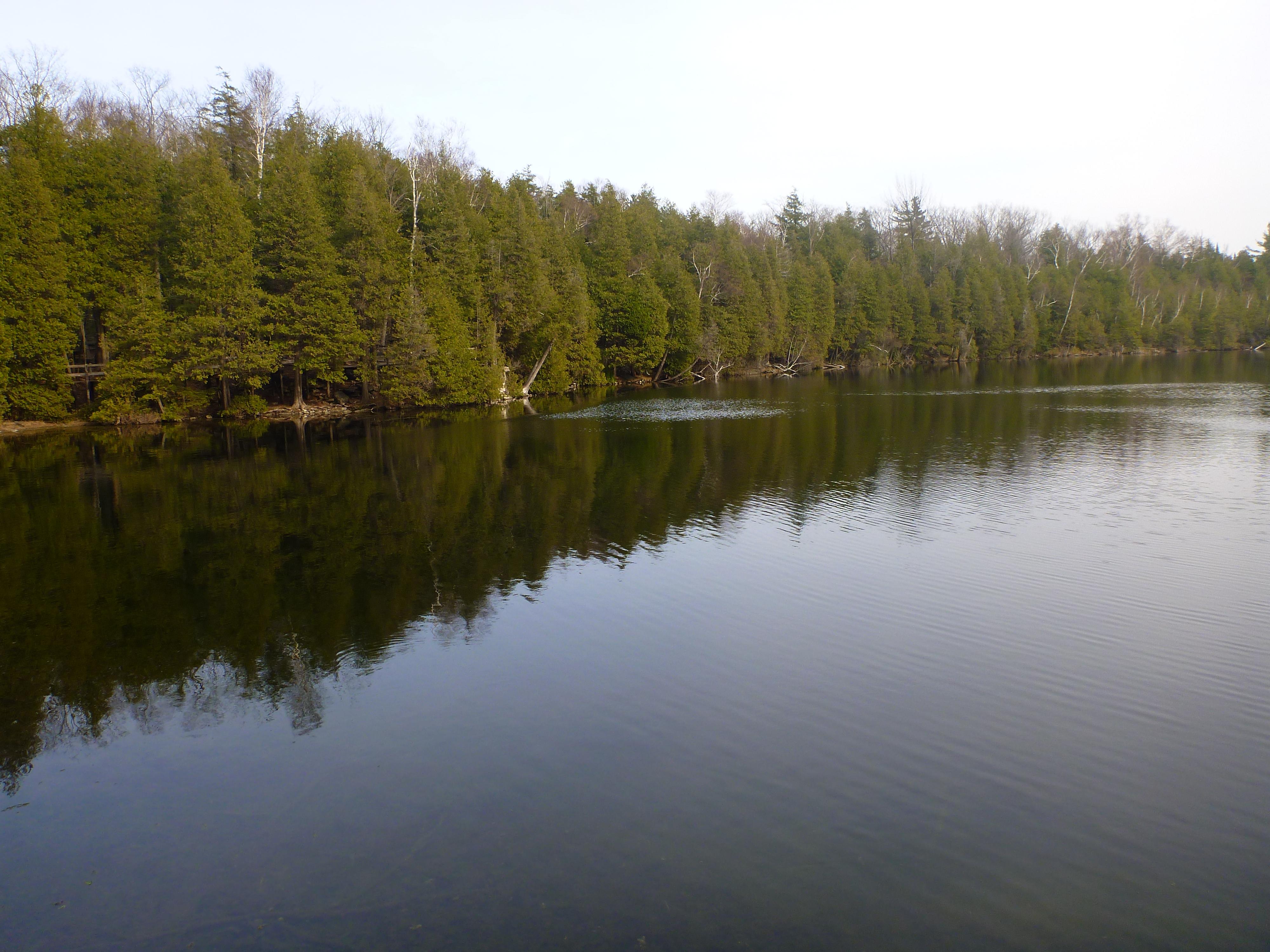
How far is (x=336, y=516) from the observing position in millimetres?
18016

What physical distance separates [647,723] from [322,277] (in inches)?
1489

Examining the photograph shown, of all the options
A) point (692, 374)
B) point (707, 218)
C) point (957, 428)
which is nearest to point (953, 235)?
point (707, 218)

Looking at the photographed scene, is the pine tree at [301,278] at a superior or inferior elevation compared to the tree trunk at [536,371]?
superior

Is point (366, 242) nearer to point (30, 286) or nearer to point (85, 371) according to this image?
point (30, 286)

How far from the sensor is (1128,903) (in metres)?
5.26

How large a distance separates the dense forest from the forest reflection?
4875 mm

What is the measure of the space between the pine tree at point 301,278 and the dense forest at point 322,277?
0.43 feet

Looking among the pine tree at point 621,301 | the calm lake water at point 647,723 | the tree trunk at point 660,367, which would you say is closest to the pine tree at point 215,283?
the calm lake water at point 647,723

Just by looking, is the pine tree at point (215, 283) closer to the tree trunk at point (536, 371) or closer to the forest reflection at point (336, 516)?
the forest reflection at point (336, 516)

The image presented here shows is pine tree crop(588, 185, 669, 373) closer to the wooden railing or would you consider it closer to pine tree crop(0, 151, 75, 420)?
the wooden railing

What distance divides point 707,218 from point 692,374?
1632 centimetres

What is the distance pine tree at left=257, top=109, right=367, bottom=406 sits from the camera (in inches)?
1544

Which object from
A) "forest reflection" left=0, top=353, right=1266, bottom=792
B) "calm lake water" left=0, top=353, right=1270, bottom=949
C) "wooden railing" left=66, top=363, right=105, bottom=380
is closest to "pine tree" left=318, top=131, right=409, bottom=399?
"forest reflection" left=0, top=353, right=1266, bottom=792

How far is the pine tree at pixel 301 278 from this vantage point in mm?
39219
